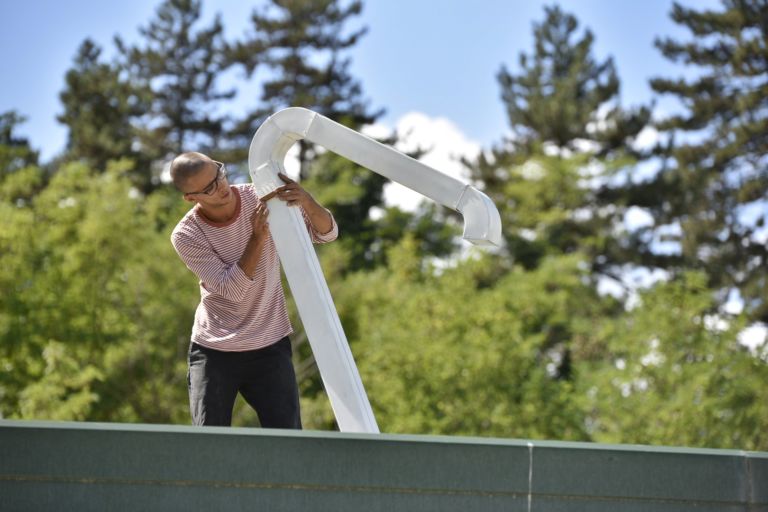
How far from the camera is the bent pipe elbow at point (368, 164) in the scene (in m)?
4.07

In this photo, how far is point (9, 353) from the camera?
2141 centimetres

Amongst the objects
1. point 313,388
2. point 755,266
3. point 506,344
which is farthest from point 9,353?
point 755,266

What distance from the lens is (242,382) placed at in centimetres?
438

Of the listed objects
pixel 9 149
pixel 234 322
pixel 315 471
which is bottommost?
pixel 315 471

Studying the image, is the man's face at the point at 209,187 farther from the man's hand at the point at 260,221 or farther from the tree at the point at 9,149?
the tree at the point at 9,149

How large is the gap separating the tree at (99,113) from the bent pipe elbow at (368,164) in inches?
1148

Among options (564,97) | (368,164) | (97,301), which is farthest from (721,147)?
(368,164)

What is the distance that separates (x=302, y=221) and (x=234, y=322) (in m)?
0.47

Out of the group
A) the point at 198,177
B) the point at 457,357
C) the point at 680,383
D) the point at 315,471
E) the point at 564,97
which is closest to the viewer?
the point at 315,471

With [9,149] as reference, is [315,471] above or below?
below

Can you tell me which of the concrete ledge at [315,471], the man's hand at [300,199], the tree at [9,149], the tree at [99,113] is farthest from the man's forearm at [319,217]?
the tree at [99,113]

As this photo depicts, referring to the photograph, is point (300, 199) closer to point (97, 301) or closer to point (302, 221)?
point (302, 221)

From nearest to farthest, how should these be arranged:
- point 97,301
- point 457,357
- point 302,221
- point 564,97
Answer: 1. point 302,221
2. point 457,357
3. point 97,301
4. point 564,97

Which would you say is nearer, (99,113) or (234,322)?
(234,322)
